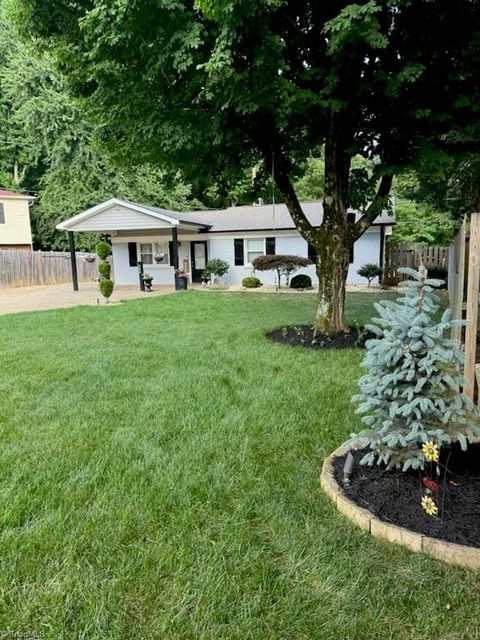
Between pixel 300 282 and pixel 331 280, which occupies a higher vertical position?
pixel 331 280

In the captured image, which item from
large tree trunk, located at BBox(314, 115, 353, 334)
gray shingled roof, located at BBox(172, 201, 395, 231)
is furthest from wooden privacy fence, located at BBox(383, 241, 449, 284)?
large tree trunk, located at BBox(314, 115, 353, 334)

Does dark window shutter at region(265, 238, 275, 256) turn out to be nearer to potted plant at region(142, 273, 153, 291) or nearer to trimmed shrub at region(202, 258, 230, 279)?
trimmed shrub at region(202, 258, 230, 279)

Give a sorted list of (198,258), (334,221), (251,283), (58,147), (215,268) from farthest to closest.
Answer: (58,147) < (198,258) < (215,268) < (251,283) < (334,221)

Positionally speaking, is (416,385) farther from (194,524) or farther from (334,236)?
Answer: (334,236)

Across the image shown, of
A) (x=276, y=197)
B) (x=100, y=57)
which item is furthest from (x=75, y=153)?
(x=100, y=57)

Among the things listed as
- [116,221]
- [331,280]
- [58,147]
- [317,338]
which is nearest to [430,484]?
[317,338]

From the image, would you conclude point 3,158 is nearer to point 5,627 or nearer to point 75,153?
point 75,153

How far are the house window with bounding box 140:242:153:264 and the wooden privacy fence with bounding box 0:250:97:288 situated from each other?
478 centimetres

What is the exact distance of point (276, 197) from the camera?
900cm

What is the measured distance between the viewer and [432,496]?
7.74 ft

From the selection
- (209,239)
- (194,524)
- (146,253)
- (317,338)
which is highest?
(209,239)

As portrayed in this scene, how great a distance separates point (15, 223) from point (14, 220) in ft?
0.60

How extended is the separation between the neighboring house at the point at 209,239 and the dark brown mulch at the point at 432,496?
14438 mm

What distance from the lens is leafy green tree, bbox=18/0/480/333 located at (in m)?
4.67
